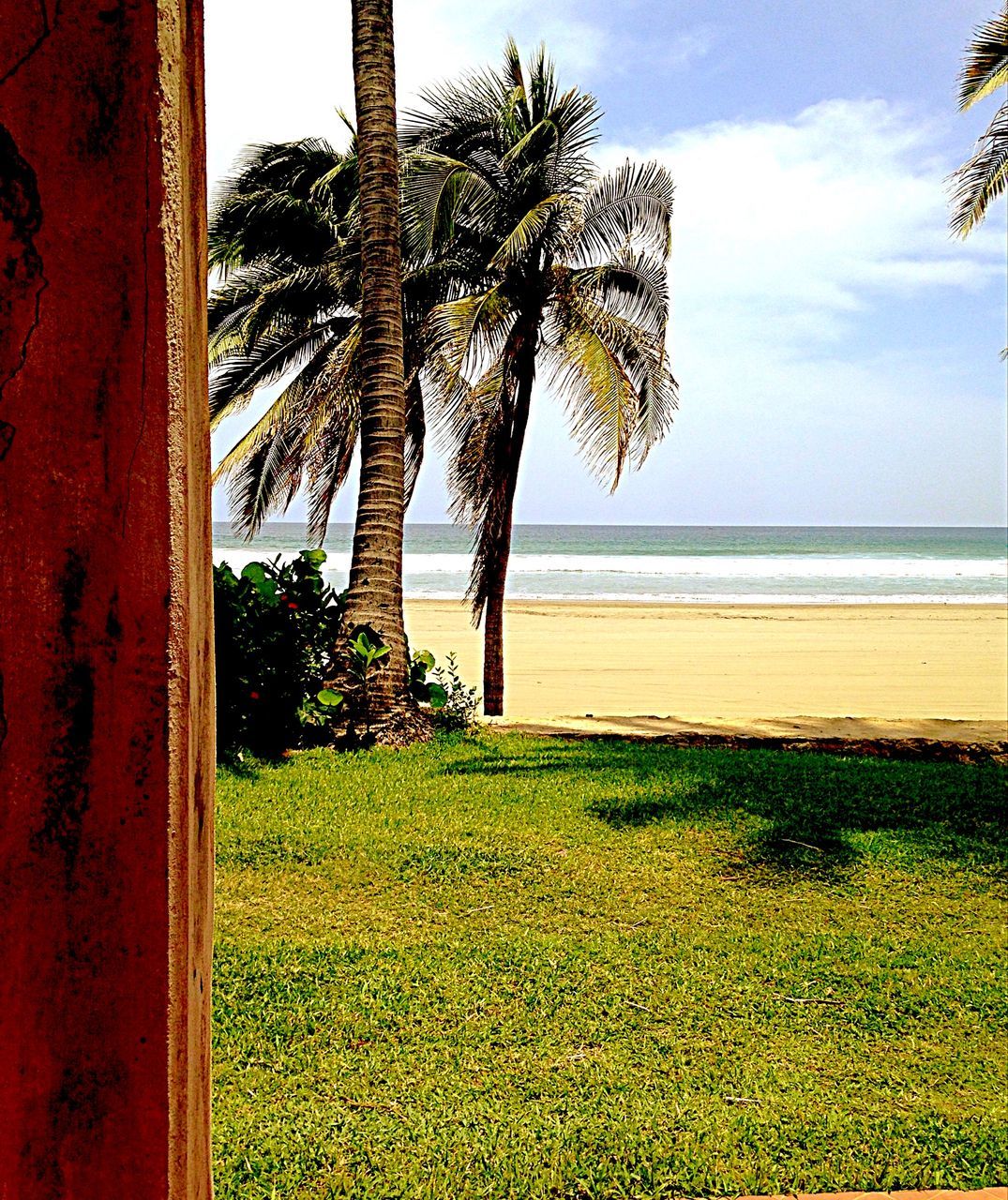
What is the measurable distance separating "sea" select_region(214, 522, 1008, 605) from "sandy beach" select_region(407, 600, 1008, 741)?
4360 mm

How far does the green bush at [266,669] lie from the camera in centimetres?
685

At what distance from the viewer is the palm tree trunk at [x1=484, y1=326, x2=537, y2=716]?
11303 mm

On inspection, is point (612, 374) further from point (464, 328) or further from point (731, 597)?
point (731, 597)

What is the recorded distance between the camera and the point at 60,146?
2.90 ft

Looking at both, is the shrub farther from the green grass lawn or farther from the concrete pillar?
the concrete pillar

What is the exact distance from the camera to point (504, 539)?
37.5 ft

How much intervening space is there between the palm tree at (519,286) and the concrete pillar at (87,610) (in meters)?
9.50

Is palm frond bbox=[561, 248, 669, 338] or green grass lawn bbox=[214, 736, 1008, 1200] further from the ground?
palm frond bbox=[561, 248, 669, 338]

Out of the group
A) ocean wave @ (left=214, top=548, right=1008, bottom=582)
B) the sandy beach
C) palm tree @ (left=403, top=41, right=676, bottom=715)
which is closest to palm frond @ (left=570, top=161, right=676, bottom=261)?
palm tree @ (left=403, top=41, right=676, bottom=715)

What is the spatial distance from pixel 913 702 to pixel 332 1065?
41.2ft

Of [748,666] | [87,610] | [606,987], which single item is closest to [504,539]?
[606,987]

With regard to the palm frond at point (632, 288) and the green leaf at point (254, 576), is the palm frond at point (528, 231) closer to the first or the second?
the palm frond at point (632, 288)

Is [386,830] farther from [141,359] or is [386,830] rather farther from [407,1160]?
[141,359]

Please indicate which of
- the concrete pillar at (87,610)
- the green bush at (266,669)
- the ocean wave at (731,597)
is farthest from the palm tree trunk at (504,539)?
the ocean wave at (731,597)
